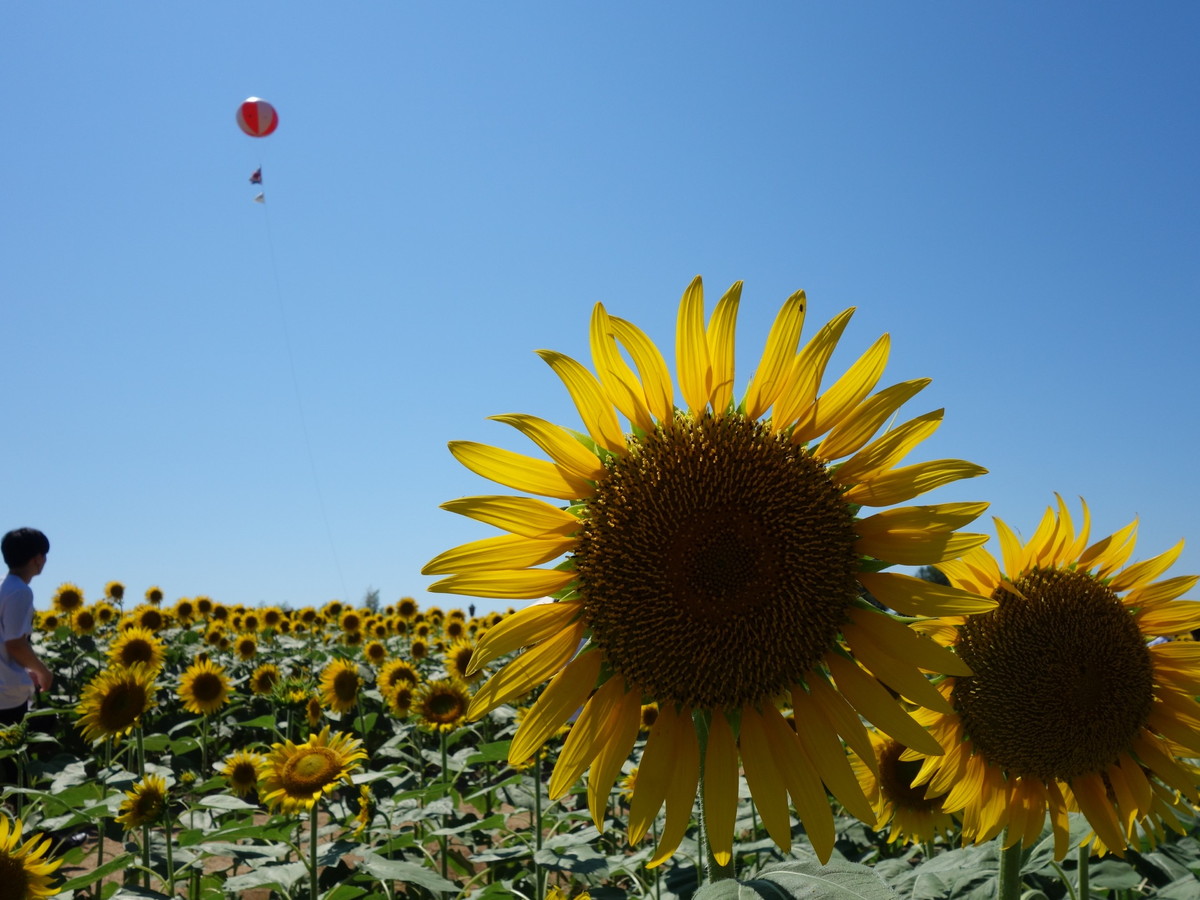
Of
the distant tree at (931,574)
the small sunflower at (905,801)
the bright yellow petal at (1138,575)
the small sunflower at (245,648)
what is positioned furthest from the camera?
the small sunflower at (245,648)

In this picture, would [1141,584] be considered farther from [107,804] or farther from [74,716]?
[74,716]

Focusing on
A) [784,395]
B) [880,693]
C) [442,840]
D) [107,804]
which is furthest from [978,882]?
[107,804]

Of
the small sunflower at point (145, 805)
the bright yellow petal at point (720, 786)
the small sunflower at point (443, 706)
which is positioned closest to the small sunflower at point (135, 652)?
the small sunflower at point (443, 706)

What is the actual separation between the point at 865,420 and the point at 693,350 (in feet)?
1.41

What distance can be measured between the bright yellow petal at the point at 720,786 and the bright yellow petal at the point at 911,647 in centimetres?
41

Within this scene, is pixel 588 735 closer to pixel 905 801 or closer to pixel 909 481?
pixel 909 481

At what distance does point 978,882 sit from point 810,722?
1.21m

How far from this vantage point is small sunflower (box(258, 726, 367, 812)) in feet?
15.2

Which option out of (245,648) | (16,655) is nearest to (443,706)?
(16,655)

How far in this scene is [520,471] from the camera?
80.3 inches

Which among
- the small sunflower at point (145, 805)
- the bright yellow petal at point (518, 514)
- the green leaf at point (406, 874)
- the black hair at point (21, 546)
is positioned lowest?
the green leaf at point (406, 874)

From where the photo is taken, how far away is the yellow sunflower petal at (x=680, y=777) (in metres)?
2.01

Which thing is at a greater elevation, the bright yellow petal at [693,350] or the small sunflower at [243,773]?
the bright yellow petal at [693,350]

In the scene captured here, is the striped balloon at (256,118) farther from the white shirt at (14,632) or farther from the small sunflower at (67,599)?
the white shirt at (14,632)
